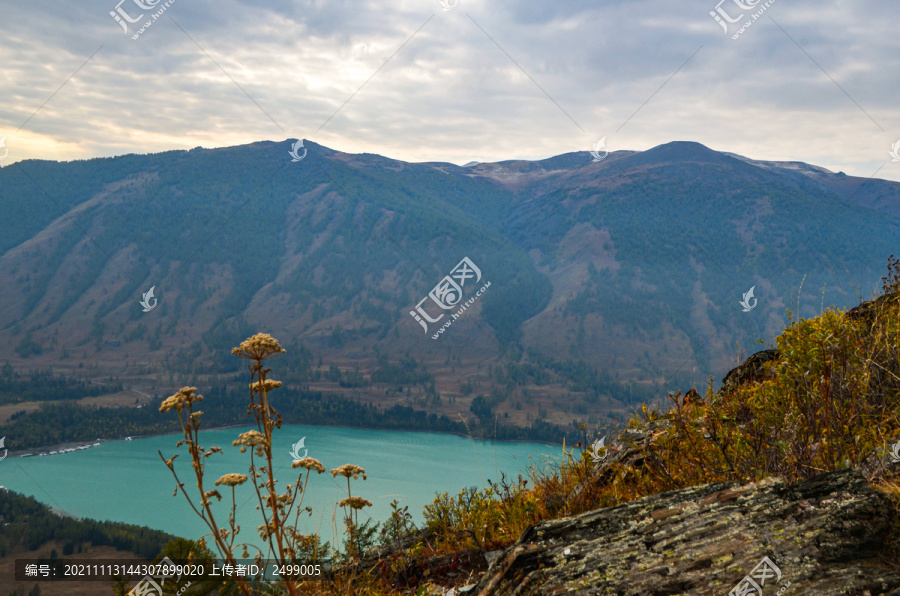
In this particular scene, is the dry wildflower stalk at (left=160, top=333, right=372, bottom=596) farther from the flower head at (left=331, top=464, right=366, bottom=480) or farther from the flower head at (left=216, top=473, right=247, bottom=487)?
the flower head at (left=331, top=464, right=366, bottom=480)

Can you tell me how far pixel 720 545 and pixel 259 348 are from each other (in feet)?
9.45

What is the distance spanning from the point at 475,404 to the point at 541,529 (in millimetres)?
181462

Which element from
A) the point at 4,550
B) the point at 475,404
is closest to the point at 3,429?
the point at 4,550

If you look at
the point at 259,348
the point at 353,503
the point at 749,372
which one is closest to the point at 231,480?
the point at 259,348

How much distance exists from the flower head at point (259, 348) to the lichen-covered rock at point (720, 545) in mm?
1932

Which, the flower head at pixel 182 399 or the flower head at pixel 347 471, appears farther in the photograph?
the flower head at pixel 347 471

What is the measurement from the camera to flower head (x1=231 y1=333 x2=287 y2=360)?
3.24 meters

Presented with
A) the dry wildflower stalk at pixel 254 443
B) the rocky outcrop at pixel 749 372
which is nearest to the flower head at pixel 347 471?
the dry wildflower stalk at pixel 254 443

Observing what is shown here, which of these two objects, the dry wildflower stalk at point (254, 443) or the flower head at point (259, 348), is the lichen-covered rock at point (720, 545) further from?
the flower head at point (259, 348)

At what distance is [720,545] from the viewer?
2592mm

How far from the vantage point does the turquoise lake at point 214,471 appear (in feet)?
307

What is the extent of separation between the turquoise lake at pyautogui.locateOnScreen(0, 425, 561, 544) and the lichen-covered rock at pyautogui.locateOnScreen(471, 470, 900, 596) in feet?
236

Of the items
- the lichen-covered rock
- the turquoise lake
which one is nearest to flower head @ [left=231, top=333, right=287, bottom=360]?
the lichen-covered rock

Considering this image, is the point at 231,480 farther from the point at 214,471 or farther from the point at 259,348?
the point at 214,471
